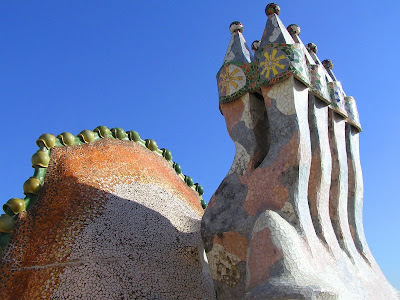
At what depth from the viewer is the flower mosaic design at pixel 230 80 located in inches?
216

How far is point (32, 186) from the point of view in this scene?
5656 millimetres

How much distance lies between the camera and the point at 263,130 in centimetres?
545

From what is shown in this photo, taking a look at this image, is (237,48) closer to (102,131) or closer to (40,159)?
(102,131)

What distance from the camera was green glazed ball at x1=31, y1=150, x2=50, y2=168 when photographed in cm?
586

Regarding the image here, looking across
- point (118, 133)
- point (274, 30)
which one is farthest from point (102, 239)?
point (274, 30)

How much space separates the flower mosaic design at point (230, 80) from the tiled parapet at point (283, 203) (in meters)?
0.13

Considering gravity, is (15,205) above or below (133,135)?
below

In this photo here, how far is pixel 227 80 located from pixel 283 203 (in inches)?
65.7

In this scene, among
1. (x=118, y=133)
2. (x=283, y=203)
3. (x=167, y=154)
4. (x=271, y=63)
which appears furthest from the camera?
(x=167, y=154)

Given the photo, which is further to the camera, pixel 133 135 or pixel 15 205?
pixel 133 135

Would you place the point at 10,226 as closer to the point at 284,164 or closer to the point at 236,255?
the point at 236,255

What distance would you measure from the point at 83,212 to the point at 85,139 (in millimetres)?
1238

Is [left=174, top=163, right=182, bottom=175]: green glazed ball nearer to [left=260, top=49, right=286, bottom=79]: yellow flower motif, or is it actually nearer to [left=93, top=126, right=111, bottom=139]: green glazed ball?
[left=93, top=126, right=111, bottom=139]: green glazed ball

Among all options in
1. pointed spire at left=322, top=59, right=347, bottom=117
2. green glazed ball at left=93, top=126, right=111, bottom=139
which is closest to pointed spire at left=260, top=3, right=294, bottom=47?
pointed spire at left=322, top=59, right=347, bottom=117
